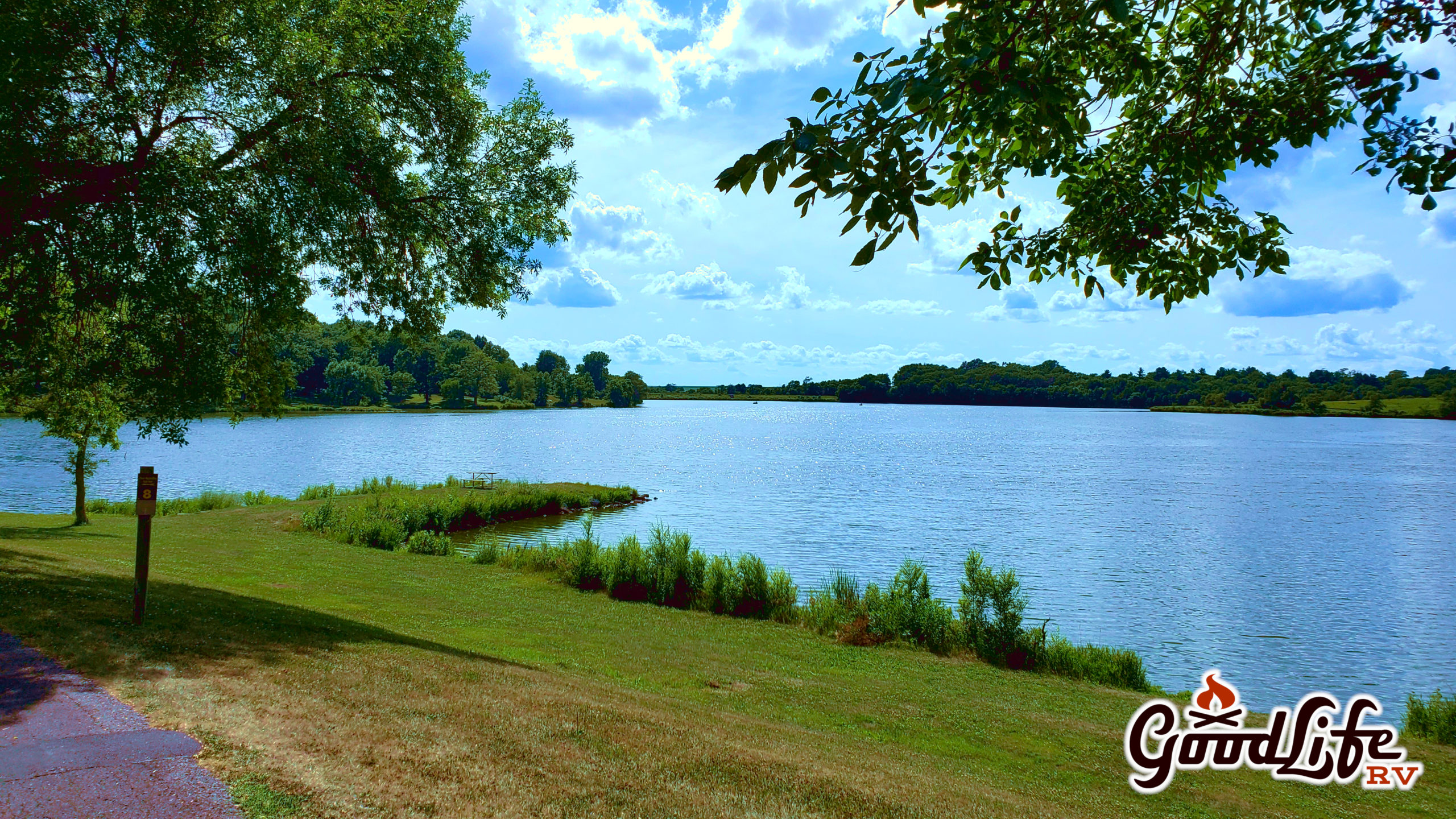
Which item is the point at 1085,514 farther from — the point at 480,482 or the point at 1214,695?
the point at 1214,695

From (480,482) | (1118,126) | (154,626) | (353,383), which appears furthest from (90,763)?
(353,383)

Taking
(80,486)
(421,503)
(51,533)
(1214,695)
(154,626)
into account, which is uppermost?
(1214,695)

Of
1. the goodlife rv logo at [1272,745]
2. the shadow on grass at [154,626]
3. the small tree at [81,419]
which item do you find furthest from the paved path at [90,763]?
the small tree at [81,419]

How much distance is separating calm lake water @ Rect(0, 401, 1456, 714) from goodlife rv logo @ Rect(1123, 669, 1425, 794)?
8800 millimetres

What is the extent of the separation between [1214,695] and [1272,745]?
4.22ft

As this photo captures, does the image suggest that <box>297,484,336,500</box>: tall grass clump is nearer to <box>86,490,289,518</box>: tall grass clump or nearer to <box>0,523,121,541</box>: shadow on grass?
<box>86,490,289,518</box>: tall grass clump

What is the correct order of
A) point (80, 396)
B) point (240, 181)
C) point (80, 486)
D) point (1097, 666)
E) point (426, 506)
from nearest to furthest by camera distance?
point (240, 181)
point (1097, 666)
point (80, 396)
point (80, 486)
point (426, 506)

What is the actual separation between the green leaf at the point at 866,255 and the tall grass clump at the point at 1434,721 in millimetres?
16868

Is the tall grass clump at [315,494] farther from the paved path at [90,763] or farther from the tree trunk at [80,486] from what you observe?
the paved path at [90,763]

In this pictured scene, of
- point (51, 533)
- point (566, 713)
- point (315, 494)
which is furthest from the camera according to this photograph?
point (315, 494)

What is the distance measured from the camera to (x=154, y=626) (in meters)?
9.61

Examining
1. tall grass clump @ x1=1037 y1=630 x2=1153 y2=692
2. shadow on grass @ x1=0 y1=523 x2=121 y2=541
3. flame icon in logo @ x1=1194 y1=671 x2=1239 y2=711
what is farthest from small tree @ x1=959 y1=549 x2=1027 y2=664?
shadow on grass @ x1=0 y1=523 x2=121 y2=541

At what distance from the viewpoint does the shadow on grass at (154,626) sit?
8.17 meters

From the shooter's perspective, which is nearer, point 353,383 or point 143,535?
point 143,535
